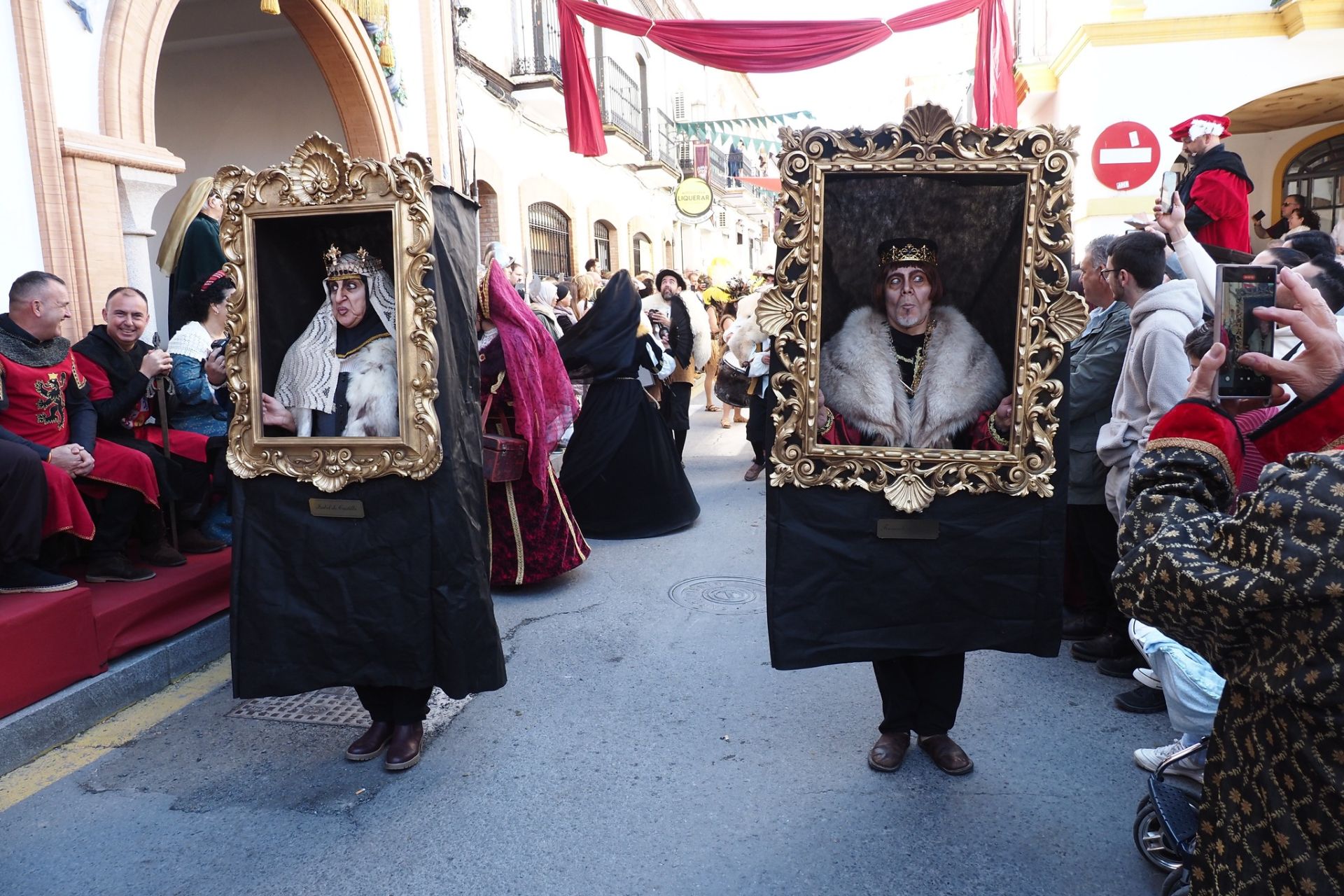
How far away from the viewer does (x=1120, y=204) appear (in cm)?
1112

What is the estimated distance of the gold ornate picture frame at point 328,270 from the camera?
2.91 m

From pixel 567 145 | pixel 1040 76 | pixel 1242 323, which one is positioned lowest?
pixel 1242 323

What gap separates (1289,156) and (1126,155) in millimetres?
4574

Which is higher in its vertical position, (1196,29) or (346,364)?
(1196,29)

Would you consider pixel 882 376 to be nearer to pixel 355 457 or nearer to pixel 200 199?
pixel 355 457

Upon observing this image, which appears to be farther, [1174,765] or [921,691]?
[921,691]

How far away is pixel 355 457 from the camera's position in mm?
3004

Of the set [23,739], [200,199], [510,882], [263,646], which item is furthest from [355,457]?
[200,199]

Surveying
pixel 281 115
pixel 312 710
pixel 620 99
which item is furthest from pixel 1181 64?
pixel 312 710

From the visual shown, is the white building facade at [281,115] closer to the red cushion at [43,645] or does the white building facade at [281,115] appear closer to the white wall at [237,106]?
the white wall at [237,106]

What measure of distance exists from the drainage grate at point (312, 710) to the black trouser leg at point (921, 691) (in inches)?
78.4

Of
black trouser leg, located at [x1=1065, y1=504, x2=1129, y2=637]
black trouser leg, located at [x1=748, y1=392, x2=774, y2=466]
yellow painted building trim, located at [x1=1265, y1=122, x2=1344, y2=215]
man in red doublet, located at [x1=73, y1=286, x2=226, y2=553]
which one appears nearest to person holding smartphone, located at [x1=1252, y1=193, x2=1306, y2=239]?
yellow painted building trim, located at [x1=1265, y1=122, x2=1344, y2=215]

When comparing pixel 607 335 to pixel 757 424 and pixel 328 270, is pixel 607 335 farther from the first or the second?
pixel 328 270

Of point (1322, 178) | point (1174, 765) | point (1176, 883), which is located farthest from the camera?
point (1322, 178)
